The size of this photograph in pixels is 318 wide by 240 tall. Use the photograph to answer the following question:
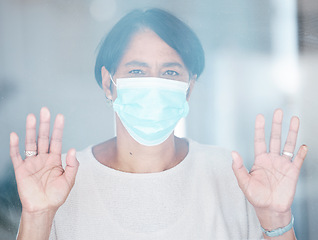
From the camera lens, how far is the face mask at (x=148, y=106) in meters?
0.93

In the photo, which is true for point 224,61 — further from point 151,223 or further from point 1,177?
point 1,177

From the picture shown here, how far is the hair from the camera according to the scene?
0.99 m

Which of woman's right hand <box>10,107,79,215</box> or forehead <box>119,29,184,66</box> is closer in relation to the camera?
woman's right hand <box>10,107,79,215</box>

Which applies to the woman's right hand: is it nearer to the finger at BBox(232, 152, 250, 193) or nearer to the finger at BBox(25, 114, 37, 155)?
the finger at BBox(25, 114, 37, 155)

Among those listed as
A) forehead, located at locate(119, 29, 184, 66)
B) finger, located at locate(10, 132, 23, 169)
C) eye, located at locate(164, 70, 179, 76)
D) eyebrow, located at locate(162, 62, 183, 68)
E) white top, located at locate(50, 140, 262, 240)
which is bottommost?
white top, located at locate(50, 140, 262, 240)

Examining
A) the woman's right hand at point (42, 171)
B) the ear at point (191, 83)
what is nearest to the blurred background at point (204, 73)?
the ear at point (191, 83)

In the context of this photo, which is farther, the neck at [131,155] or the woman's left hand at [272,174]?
the neck at [131,155]

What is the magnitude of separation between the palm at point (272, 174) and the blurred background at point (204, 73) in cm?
13

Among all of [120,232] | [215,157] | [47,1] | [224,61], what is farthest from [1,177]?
[224,61]

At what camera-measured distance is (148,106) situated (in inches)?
36.6

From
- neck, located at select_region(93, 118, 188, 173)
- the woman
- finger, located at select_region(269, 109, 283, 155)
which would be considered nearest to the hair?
the woman

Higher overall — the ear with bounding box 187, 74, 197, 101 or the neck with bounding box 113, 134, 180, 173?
the ear with bounding box 187, 74, 197, 101

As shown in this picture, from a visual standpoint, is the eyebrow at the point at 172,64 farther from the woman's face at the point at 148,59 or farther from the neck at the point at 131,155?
the neck at the point at 131,155

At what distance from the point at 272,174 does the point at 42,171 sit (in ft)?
1.99
